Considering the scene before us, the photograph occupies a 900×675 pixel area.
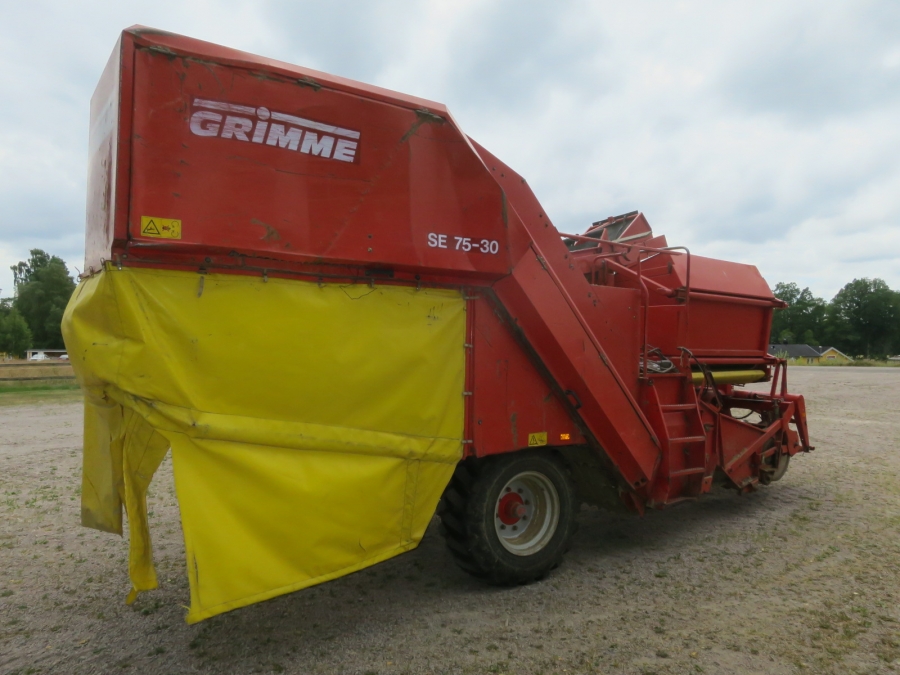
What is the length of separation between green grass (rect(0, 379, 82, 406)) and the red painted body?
15280mm

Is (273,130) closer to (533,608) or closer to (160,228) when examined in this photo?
(160,228)

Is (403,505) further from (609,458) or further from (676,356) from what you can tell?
(676,356)

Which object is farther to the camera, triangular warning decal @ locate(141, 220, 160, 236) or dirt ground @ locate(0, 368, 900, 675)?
dirt ground @ locate(0, 368, 900, 675)

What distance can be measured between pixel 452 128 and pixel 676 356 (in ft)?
10.1

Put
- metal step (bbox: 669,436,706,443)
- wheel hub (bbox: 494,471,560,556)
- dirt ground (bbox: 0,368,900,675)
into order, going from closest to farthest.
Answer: dirt ground (bbox: 0,368,900,675), wheel hub (bbox: 494,471,560,556), metal step (bbox: 669,436,706,443)

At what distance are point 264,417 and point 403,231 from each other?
4.26ft

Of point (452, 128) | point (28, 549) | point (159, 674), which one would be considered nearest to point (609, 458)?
point (452, 128)

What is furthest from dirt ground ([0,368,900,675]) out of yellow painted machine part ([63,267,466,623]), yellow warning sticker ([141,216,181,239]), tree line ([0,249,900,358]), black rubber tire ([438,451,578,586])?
tree line ([0,249,900,358])

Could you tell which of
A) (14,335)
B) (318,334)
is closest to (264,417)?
(318,334)

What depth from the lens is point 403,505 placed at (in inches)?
140

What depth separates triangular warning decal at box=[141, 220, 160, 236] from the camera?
2729 millimetres

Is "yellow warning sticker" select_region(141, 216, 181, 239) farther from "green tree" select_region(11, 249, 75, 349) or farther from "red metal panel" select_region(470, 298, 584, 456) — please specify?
"green tree" select_region(11, 249, 75, 349)

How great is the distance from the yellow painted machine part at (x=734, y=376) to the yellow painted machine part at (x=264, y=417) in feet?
9.68

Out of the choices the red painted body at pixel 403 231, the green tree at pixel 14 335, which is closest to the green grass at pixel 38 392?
the red painted body at pixel 403 231
